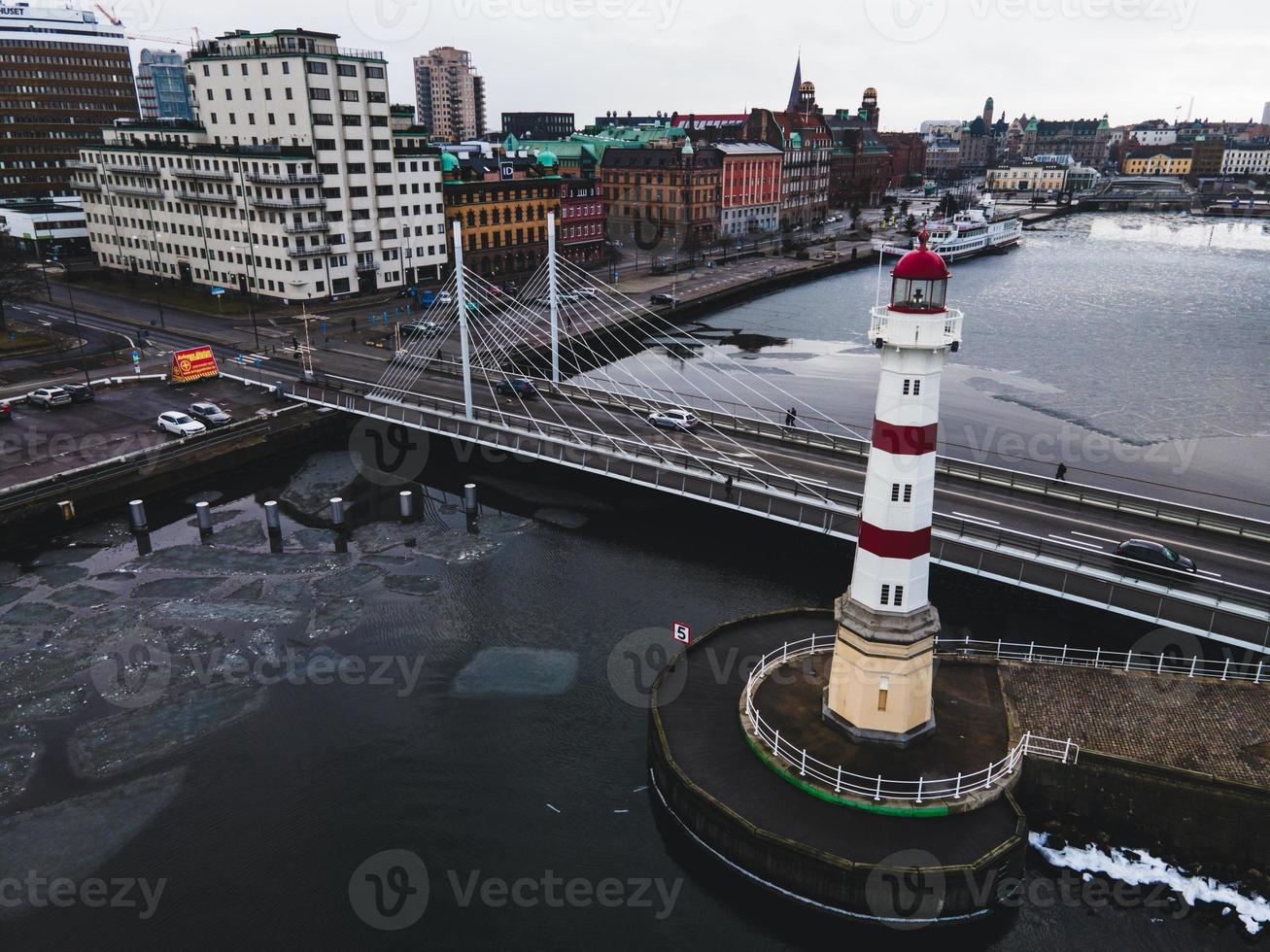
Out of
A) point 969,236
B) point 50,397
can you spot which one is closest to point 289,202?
point 50,397

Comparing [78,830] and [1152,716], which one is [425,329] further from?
[1152,716]

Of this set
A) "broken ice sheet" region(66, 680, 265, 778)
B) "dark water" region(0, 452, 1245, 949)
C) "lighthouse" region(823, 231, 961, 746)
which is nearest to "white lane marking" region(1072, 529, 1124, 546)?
"dark water" region(0, 452, 1245, 949)

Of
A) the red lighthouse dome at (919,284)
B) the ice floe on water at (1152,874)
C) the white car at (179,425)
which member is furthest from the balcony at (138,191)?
the ice floe on water at (1152,874)

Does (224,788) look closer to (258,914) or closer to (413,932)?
(258,914)

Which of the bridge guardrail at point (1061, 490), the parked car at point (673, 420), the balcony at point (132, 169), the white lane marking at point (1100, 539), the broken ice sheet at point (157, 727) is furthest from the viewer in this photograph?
the balcony at point (132, 169)

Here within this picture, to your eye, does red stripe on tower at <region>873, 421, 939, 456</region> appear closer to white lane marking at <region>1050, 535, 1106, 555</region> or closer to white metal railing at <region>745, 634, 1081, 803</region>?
white metal railing at <region>745, 634, 1081, 803</region>

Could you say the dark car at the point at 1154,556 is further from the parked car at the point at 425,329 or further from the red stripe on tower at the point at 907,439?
the parked car at the point at 425,329
